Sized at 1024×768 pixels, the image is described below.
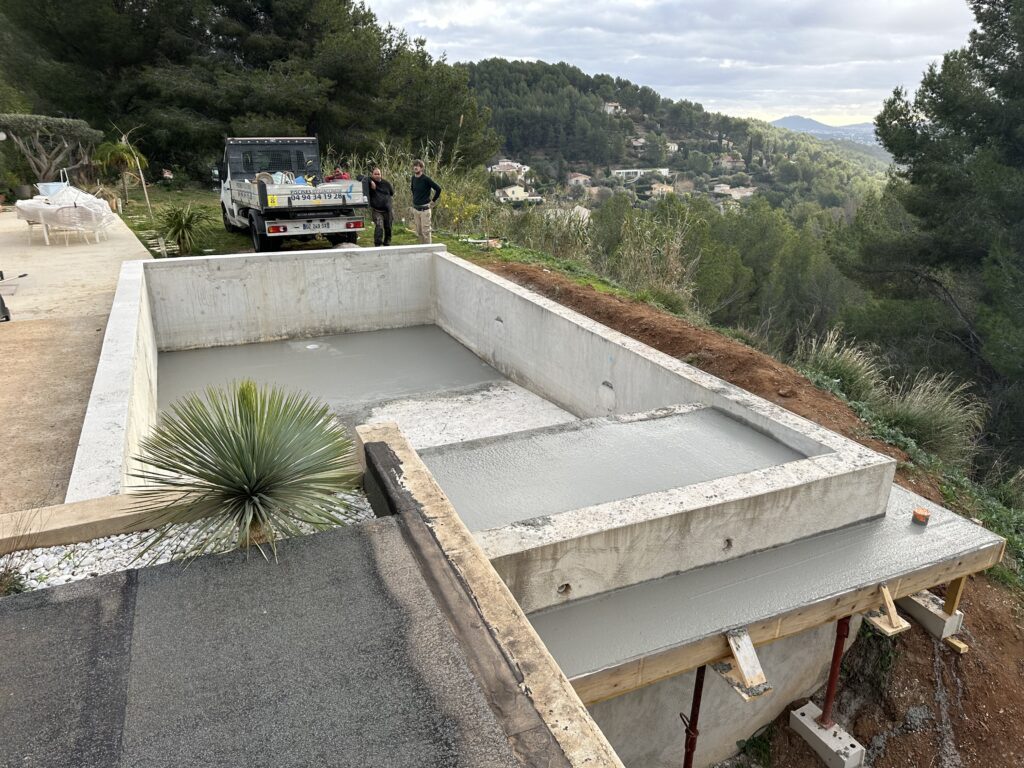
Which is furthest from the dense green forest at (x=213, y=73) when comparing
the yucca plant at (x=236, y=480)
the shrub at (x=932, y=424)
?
the yucca plant at (x=236, y=480)

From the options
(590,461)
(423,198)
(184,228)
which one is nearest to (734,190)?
(423,198)

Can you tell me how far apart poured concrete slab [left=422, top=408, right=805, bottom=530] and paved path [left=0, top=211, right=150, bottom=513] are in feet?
8.50

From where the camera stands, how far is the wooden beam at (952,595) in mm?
4695

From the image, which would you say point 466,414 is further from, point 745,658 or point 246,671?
point 246,671

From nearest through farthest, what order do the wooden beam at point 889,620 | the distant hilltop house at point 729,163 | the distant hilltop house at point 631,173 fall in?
the wooden beam at point 889,620 → the distant hilltop house at point 631,173 → the distant hilltop house at point 729,163

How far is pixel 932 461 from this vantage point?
658 centimetres

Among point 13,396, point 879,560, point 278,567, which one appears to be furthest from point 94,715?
point 13,396

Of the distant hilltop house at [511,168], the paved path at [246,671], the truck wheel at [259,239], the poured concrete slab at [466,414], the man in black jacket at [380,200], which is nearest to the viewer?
the paved path at [246,671]

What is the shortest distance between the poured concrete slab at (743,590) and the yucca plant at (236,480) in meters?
1.61

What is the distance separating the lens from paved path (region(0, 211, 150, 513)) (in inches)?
184

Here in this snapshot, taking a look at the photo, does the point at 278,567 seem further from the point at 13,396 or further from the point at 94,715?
the point at 13,396

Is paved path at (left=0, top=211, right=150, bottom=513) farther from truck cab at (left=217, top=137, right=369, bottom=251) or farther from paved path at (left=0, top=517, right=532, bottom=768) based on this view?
paved path at (left=0, top=517, right=532, bottom=768)

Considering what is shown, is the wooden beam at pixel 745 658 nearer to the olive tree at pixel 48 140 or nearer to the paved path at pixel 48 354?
the paved path at pixel 48 354

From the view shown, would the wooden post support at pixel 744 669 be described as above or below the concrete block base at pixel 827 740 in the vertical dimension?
above
